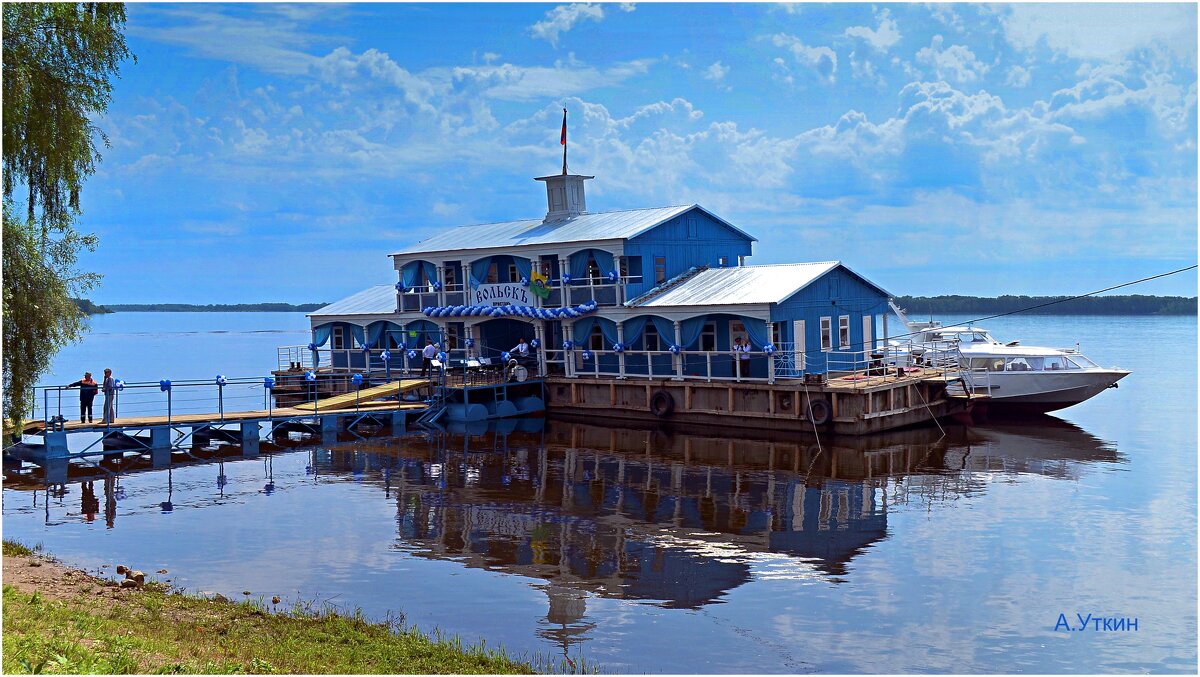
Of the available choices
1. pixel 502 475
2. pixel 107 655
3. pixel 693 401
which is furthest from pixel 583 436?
pixel 107 655

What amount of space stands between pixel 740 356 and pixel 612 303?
21.3ft

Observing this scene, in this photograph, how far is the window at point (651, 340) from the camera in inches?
1587

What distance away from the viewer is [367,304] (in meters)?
50.4

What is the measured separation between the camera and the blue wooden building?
37156mm

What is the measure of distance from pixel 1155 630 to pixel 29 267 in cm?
1899

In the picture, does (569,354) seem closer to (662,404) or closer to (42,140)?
(662,404)

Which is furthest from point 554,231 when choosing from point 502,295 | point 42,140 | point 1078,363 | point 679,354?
point 42,140

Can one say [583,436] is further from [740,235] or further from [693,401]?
[740,235]

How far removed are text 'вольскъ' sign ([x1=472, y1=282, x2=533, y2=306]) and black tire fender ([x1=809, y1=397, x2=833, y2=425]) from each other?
13622 mm

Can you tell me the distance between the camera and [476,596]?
1775 cm

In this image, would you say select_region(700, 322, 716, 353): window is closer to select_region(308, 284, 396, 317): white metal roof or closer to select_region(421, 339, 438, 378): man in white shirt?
select_region(421, 339, 438, 378): man in white shirt

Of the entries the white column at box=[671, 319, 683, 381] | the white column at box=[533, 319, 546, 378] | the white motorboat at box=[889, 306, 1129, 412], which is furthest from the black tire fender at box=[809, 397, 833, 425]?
the white column at box=[533, 319, 546, 378]

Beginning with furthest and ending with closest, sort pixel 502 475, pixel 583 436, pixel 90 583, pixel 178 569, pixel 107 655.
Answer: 1. pixel 583 436
2. pixel 502 475
3. pixel 178 569
4. pixel 90 583
5. pixel 107 655

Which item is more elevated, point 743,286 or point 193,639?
point 743,286
